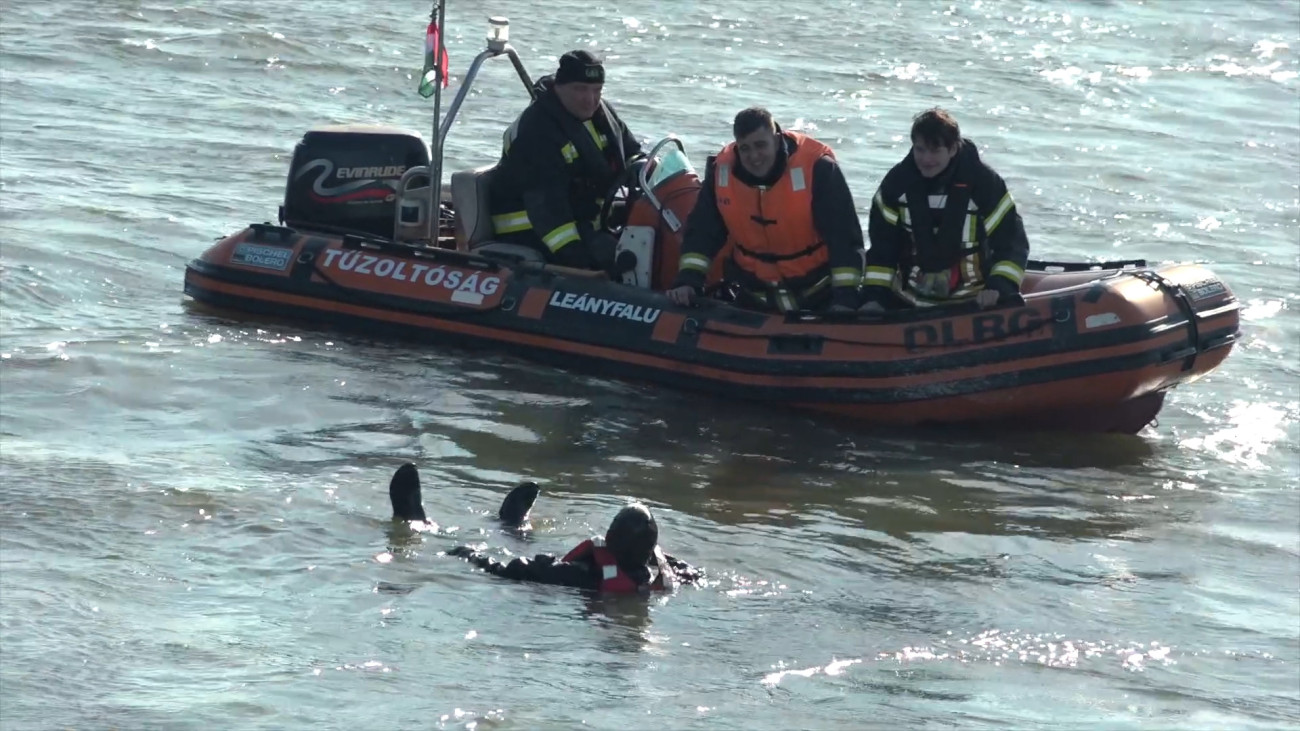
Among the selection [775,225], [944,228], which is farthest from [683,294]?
[944,228]

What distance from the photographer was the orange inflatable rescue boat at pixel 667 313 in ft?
24.9

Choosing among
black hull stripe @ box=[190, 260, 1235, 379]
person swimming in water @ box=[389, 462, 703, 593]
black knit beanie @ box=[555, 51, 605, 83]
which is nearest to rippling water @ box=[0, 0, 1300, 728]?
person swimming in water @ box=[389, 462, 703, 593]

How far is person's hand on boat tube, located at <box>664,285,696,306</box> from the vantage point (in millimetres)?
8000

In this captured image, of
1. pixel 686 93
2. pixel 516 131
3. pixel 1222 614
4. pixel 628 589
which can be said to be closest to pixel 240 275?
pixel 516 131

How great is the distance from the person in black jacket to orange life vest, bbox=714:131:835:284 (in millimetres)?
751

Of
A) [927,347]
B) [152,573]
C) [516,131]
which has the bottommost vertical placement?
[152,573]

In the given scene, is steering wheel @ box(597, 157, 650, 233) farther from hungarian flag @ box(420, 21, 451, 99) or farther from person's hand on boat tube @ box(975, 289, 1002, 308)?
person's hand on boat tube @ box(975, 289, 1002, 308)

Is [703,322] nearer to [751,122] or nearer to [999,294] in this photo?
[751,122]

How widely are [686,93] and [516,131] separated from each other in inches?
303

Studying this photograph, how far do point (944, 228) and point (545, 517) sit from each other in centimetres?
207

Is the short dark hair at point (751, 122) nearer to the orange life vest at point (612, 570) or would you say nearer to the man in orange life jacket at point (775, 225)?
the man in orange life jacket at point (775, 225)

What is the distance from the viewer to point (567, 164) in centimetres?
827

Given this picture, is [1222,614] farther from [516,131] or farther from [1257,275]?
[1257,275]

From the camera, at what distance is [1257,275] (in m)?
11.1
